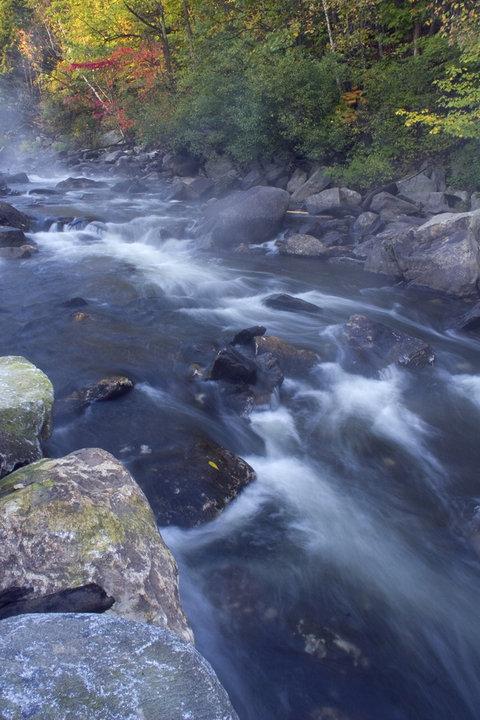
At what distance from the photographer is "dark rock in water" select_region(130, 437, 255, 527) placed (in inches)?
179

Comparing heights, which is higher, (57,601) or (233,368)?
(57,601)

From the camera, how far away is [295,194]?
16312 mm

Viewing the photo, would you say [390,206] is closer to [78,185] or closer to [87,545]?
[87,545]

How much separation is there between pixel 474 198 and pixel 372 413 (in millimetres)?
8729

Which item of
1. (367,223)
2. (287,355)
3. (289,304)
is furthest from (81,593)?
(367,223)

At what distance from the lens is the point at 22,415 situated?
14.4 ft

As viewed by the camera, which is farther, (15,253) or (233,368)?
(15,253)

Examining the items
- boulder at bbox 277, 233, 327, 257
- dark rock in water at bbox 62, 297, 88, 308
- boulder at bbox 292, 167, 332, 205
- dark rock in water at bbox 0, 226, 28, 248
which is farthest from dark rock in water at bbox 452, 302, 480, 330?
dark rock in water at bbox 0, 226, 28, 248

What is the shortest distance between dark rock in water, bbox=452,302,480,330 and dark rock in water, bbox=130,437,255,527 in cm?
548

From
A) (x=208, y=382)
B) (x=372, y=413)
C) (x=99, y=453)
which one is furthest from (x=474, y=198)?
(x=99, y=453)

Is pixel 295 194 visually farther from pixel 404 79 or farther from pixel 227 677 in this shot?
pixel 227 677

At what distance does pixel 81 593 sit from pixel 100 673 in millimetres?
1196

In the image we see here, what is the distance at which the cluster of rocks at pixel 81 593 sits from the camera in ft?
5.50

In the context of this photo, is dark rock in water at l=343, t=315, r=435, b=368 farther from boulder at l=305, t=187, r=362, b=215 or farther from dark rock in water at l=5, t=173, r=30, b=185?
dark rock in water at l=5, t=173, r=30, b=185
